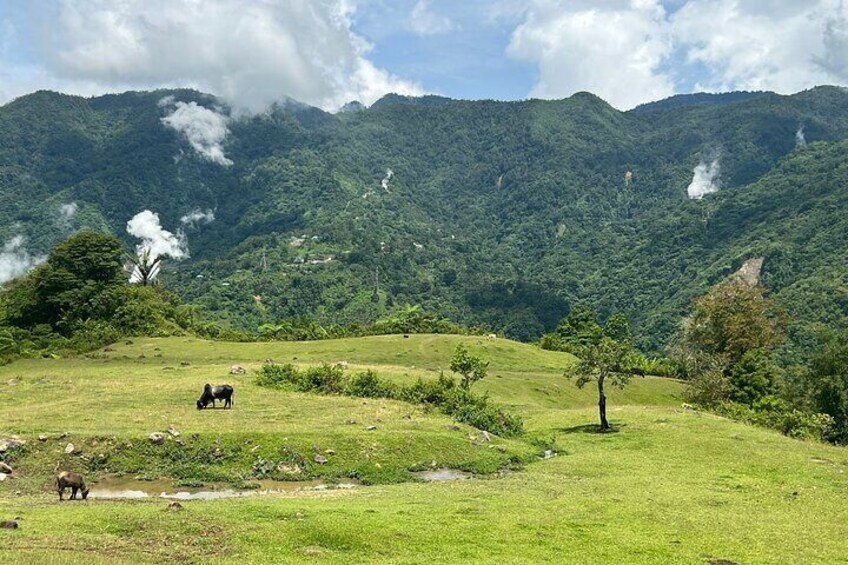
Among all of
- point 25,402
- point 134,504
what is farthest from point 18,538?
point 25,402

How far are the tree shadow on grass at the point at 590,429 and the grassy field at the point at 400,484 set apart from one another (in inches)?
11.1

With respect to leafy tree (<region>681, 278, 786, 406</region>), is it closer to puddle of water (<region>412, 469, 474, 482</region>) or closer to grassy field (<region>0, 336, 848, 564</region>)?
grassy field (<region>0, 336, 848, 564</region>)

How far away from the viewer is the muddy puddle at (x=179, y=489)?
27.9 meters

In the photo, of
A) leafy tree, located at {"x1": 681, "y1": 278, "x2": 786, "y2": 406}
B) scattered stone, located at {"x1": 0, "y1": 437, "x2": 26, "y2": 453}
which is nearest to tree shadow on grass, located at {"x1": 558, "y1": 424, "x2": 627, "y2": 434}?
leafy tree, located at {"x1": 681, "y1": 278, "x2": 786, "y2": 406}

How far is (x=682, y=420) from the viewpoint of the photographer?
48344 millimetres

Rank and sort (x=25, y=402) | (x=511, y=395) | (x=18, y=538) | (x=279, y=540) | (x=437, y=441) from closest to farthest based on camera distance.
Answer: (x=18, y=538) < (x=279, y=540) < (x=437, y=441) < (x=25, y=402) < (x=511, y=395)

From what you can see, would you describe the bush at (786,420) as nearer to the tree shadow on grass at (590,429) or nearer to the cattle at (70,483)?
the tree shadow on grass at (590,429)

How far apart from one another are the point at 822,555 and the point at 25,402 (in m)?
45.8

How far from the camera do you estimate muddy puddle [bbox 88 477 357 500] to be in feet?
91.7

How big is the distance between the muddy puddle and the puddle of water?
4.04m

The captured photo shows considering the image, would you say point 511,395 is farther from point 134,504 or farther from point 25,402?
point 134,504

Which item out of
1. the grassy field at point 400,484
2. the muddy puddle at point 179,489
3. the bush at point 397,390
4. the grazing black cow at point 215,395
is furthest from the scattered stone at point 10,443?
the bush at point 397,390

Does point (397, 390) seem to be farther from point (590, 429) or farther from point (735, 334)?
point (735, 334)

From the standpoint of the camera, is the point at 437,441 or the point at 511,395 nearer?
the point at 437,441
